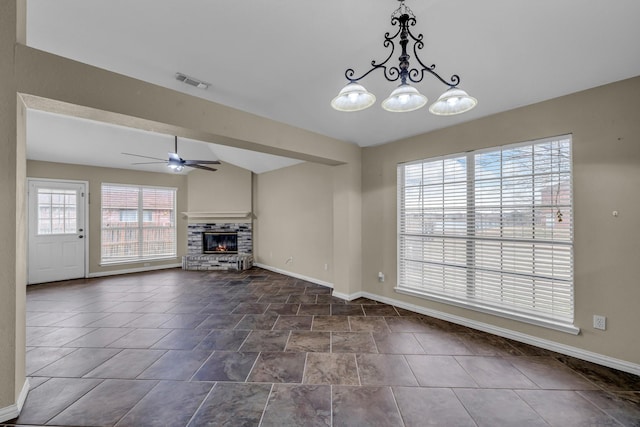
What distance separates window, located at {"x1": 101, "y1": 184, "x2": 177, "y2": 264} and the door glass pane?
55cm

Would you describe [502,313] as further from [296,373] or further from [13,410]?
[13,410]

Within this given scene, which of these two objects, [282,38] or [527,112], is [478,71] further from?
[282,38]

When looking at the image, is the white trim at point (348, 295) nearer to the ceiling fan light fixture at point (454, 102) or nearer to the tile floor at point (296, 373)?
the tile floor at point (296, 373)

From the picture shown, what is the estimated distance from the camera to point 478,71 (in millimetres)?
2213

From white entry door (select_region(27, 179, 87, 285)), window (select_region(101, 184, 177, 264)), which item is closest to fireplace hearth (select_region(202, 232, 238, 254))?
window (select_region(101, 184, 177, 264))

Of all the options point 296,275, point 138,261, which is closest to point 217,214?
point 138,261

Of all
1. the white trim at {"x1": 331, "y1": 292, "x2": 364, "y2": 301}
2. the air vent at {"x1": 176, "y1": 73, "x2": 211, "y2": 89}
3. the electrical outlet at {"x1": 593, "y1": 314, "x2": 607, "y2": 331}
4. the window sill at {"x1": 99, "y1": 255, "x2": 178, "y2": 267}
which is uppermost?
the air vent at {"x1": 176, "y1": 73, "x2": 211, "y2": 89}

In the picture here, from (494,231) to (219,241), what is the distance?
6.54m

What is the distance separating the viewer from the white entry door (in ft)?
16.9

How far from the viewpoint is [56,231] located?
5426 millimetres

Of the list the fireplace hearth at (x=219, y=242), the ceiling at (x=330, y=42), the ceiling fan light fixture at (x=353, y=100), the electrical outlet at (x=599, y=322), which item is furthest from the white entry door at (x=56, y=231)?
the electrical outlet at (x=599, y=322)

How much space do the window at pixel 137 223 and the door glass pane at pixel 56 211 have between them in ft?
1.80

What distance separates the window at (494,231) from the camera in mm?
2564

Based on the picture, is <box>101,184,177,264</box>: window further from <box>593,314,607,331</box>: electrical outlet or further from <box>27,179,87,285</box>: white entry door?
<box>593,314,607,331</box>: electrical outlet
